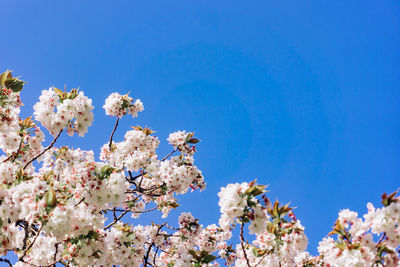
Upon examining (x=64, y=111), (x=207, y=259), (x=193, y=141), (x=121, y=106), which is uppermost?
(x=121, y=106)

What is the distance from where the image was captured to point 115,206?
560 cm

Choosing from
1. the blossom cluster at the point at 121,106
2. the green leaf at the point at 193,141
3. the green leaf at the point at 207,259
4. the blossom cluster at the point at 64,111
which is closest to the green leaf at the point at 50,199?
the blossom cluster at the point at 64,111

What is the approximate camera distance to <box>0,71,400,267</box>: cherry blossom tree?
14.4 feet

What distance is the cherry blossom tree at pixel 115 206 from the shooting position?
14.4 ft

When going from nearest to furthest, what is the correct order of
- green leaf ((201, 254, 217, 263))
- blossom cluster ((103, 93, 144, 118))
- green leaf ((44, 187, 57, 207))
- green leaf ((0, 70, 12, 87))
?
green leaf ((44, 187, 57, 207)) → green leaf ((0, 70, 12, 87)) → green leaf ((201, 254, 217, 263)) → blossom cluster ((103, 93, 144, 118))

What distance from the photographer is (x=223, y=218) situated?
4.88 m

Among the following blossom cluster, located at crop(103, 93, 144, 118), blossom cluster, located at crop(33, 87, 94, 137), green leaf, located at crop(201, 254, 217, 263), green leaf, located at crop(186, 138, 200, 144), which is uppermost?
blossom cluster, located at crop(103, 93, 144, 118)

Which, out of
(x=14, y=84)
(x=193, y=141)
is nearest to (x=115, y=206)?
(x=14, y=84)

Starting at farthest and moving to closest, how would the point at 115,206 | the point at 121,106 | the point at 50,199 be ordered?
1. the point at 121,106
2. the point at 115,206
3. the point at 50,199

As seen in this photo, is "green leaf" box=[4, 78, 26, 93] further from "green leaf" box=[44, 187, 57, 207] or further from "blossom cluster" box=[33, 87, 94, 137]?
"green leaf" box=[44, 187, 57, 207]

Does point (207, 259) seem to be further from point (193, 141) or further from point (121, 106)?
point (121, 106)

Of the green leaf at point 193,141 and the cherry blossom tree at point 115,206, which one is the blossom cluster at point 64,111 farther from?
the green leaf at point 193,141

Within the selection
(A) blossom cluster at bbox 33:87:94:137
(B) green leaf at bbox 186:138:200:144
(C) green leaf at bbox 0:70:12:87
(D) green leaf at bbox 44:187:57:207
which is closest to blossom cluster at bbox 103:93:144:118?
(B) green leaf at bbox 186:138:200:144

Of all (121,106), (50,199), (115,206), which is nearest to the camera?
(50,199)
